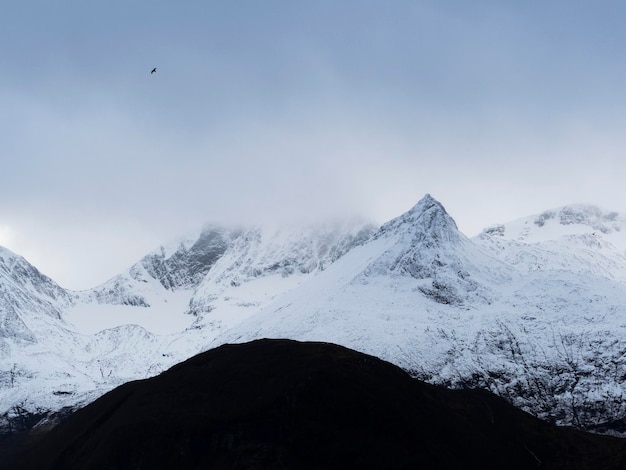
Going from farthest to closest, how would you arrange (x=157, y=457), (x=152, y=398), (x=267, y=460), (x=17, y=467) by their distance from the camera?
(x=17, y=467) → (x=152, y=398) → (x=157, y=457) → (x=267, y=460)

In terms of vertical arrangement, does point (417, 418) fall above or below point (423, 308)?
below

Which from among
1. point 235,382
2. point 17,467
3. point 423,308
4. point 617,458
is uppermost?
point 423,308

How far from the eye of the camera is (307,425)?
95.6m

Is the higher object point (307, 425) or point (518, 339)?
point (518, 339)

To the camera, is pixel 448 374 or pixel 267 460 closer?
pixel 267 460

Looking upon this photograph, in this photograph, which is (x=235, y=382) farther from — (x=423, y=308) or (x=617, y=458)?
(x=423, y=308)

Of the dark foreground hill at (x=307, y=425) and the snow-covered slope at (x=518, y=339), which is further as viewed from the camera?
the snow-covered slope at (x=518, y=339)

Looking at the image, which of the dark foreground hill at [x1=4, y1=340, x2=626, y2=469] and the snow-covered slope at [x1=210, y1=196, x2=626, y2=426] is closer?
the dark foreground hill at [x1=4, y1=340, x2=626, y2=469]

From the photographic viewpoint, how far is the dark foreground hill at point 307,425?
93000mm

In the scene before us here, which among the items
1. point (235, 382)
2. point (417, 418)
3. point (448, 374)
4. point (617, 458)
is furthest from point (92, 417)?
point (617, 458)

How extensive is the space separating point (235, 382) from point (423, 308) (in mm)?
93543

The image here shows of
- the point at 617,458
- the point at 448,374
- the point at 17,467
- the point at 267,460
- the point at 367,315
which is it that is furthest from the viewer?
the point at 367,315

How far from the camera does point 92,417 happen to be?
432ft

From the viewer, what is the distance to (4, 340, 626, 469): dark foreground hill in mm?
93000
